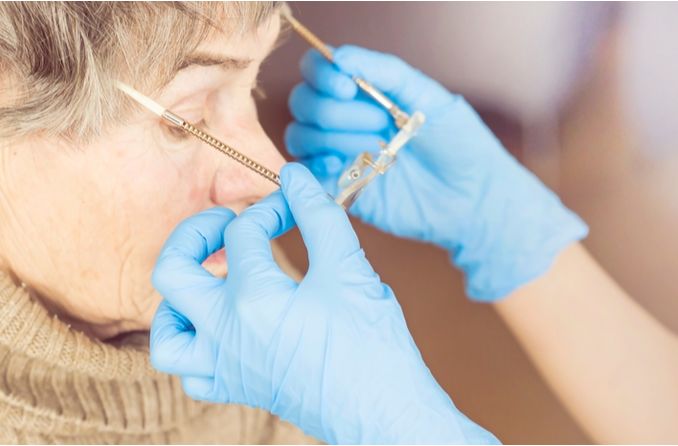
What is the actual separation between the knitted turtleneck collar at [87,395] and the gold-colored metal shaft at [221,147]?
1.03ft

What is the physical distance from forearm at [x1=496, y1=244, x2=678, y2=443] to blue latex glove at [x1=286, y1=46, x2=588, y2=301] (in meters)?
0.05

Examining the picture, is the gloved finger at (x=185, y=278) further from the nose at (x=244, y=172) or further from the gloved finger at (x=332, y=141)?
the gloved finger at (x=332, y=141)

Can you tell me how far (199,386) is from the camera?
887 mm

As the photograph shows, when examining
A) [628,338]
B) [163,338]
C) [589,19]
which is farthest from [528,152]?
[163,338]

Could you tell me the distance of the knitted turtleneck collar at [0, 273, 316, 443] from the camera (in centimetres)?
93

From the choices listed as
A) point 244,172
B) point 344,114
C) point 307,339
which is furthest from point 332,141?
point 307,339

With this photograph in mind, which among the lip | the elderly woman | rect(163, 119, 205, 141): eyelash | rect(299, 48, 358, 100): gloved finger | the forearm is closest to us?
the elderly woman

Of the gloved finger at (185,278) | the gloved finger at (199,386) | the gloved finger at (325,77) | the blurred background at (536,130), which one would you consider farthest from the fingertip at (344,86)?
the gloved finger at (199,386)

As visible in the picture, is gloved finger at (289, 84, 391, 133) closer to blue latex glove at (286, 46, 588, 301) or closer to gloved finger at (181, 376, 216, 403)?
blue latex glove at (286, 46, 588, 301)

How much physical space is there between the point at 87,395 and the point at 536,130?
0.89 meters

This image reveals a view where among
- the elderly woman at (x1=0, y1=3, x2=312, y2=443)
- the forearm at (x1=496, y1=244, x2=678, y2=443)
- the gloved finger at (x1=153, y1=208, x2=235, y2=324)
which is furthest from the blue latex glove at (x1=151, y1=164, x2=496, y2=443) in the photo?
the forearm at (x1=496, y1=244, x2=678, y2=443)

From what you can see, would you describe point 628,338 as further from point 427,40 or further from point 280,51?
point 280,51

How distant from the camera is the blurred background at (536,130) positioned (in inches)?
44.2

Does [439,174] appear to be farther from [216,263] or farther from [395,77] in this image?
[216,263]
